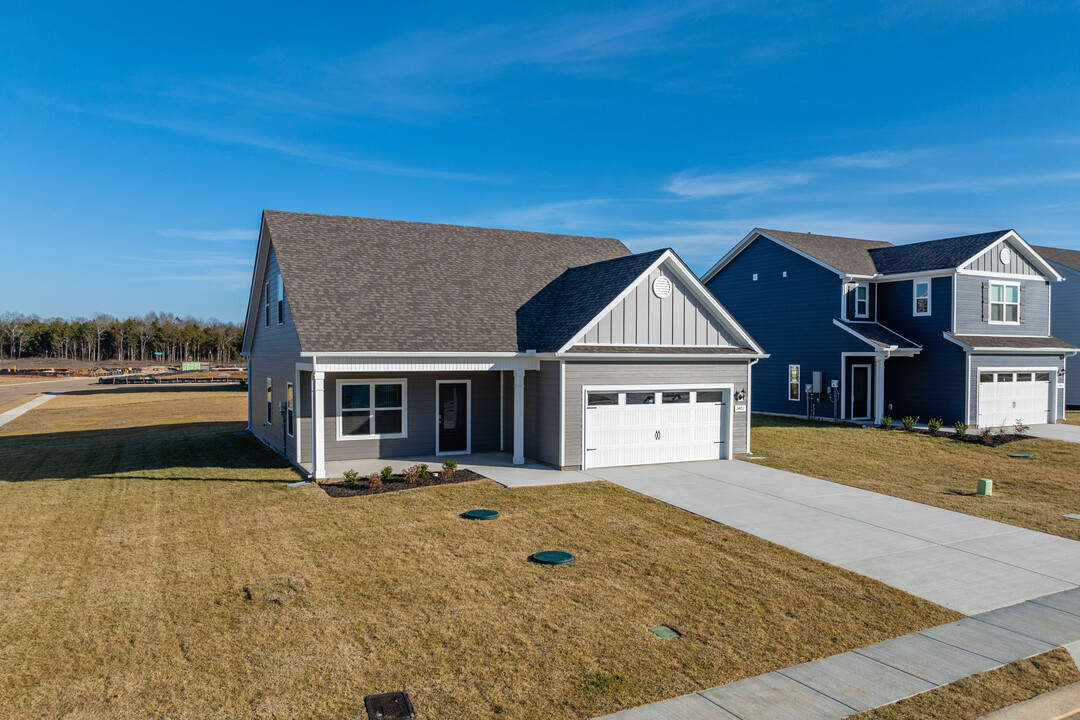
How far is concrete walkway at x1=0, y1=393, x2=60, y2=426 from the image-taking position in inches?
1142

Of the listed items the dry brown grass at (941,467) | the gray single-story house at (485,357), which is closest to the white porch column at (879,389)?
the dry brown grass at (941,467)

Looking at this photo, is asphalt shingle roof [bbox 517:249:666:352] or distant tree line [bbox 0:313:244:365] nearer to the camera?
asphalt shingle roof [bbox 517:249:666:352]

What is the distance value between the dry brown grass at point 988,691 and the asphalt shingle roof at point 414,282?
11.0 metres

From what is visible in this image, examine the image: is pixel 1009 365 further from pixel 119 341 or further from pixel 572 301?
pixel 119 341

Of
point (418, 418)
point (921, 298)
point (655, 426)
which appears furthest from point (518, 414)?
point (921, 298)

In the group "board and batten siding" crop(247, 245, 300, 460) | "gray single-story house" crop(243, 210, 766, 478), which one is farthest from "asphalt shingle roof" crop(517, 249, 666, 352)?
"board and batten siding" crop(247, 245, 300, 460)

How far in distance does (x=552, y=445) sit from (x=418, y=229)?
7.92 metres

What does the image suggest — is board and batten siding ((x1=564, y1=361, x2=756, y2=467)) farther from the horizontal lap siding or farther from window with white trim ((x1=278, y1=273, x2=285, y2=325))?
window with white trim ((x1=278, y1=273, x2=285, y2=325))

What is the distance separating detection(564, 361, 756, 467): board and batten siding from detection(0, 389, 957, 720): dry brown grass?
2658 millimetres

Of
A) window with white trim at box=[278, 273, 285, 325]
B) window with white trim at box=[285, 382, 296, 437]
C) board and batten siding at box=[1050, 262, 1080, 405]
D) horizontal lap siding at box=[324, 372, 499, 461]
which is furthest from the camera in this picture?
board and batten siding at box=[1050, 262, 1080, 405]

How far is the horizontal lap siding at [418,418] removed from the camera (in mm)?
16359

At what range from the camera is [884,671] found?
6.28 metres

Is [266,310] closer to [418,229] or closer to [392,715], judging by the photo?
[418,229]

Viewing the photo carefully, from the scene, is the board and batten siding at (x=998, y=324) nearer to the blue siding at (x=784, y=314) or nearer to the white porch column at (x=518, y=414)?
the blue siding at (x=784, y=314)
